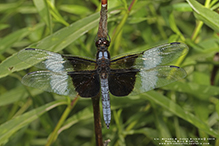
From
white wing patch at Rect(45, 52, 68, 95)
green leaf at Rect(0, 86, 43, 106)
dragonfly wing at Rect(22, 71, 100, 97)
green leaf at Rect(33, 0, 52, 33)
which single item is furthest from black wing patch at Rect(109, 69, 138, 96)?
green leaf at Rect(0, 86, 43, 106)

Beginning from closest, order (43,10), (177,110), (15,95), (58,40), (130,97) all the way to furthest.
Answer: (58,40)
(177,110)
(43,10)
(130,97)
(15,95)

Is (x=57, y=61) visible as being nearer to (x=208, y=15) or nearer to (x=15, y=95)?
(x=15, y=95)

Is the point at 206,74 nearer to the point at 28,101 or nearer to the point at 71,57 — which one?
the point at 71,57

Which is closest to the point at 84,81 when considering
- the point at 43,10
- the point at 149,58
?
the point at 149,58

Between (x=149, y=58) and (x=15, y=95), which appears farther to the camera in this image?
(x=15, y=95)

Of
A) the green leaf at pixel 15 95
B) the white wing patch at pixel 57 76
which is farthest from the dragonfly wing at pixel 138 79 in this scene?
the green leaf at pixel 15 95

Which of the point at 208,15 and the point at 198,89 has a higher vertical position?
the point at 208,15

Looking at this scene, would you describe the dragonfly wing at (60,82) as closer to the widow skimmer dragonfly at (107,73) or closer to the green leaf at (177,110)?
the widow skimmer dragonfly at (107,73)

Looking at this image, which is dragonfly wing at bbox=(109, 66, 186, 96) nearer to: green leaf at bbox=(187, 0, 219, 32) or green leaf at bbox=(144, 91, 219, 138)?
green leaf at bbox=(144, 91, 219, 138)
